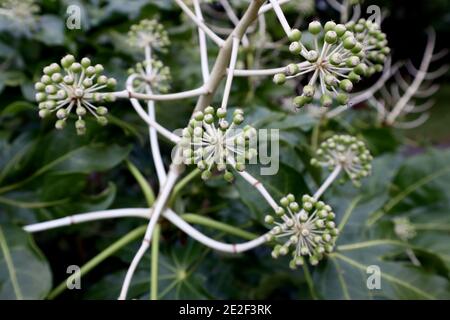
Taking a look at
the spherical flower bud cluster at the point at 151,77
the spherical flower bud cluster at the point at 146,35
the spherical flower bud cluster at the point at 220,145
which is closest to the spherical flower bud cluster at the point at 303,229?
the spherical flower bud cluster at the point at 220,145

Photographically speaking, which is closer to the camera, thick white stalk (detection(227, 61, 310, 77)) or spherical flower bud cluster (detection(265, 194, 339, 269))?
thick white stalk (detection(227, 61, 310, 77))

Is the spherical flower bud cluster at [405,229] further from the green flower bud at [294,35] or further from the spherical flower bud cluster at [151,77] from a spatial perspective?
the green flower bud at [294,35]

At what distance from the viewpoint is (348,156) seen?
0.95 meters

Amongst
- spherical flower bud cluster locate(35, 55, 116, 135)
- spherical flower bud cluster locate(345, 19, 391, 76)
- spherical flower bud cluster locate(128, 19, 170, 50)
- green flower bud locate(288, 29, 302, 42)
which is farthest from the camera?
spherical flower bud cluster locate(128, 19, 170, 50)

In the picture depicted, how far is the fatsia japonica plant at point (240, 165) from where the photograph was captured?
66 cm

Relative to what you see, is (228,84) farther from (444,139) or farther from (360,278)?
(444,139)

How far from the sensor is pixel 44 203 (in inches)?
43.1

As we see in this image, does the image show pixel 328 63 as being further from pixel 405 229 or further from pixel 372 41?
pixel 405 229

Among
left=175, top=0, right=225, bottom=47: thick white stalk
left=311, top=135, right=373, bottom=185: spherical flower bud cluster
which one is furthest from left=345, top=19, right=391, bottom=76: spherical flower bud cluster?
left=175, top=0, right=225, bottom=47: thick white stalk

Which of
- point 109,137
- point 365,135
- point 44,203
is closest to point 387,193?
point 365,135

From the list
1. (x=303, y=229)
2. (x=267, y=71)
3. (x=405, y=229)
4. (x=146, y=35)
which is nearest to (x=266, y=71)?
(x=267, y=71)

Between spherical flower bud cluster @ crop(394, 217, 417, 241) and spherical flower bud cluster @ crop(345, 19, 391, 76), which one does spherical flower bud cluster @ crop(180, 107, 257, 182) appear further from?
spherical flower bud cluster @ crop(394, 217, 417, 241)

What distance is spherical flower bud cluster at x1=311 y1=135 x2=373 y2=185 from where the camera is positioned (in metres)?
0.94

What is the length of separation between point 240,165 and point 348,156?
1.24ft
